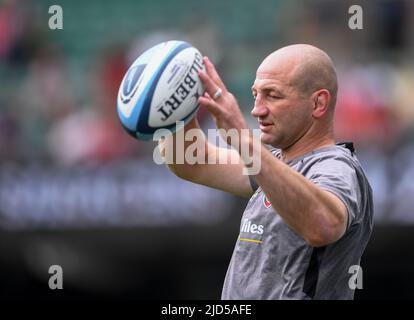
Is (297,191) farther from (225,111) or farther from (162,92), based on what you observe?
(162,92)

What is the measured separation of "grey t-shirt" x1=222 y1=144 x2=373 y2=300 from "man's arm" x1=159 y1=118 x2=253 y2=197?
1.87 feet

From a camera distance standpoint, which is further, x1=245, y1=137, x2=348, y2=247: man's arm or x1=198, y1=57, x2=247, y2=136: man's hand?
x1=198, y1=57, x2=247, y2=136: man's hand

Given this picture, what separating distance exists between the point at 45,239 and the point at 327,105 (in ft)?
18.7

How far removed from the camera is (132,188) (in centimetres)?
976

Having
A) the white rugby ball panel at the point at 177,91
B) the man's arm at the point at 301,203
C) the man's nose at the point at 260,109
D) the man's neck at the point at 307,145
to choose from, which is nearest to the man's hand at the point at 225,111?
the man's arm at the point at 301,203

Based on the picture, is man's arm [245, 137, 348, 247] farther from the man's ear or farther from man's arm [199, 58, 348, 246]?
the man's ear

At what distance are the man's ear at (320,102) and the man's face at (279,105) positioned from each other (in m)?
0.03

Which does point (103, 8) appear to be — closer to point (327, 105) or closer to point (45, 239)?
point (45, 239)

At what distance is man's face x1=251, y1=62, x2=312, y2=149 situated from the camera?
4711 mm

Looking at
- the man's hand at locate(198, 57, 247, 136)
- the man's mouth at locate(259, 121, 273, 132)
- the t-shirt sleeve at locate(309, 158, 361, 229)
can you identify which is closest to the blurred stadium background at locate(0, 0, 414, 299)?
the man's mouth at locate(259, 121, 273, 132)

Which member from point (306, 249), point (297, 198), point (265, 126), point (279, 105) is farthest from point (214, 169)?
point (297, 198)

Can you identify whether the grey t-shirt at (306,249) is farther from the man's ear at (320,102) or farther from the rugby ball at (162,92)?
the rugby ball at (162,92)

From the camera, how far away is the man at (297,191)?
4.25 m

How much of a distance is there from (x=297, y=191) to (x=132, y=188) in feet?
18.7
